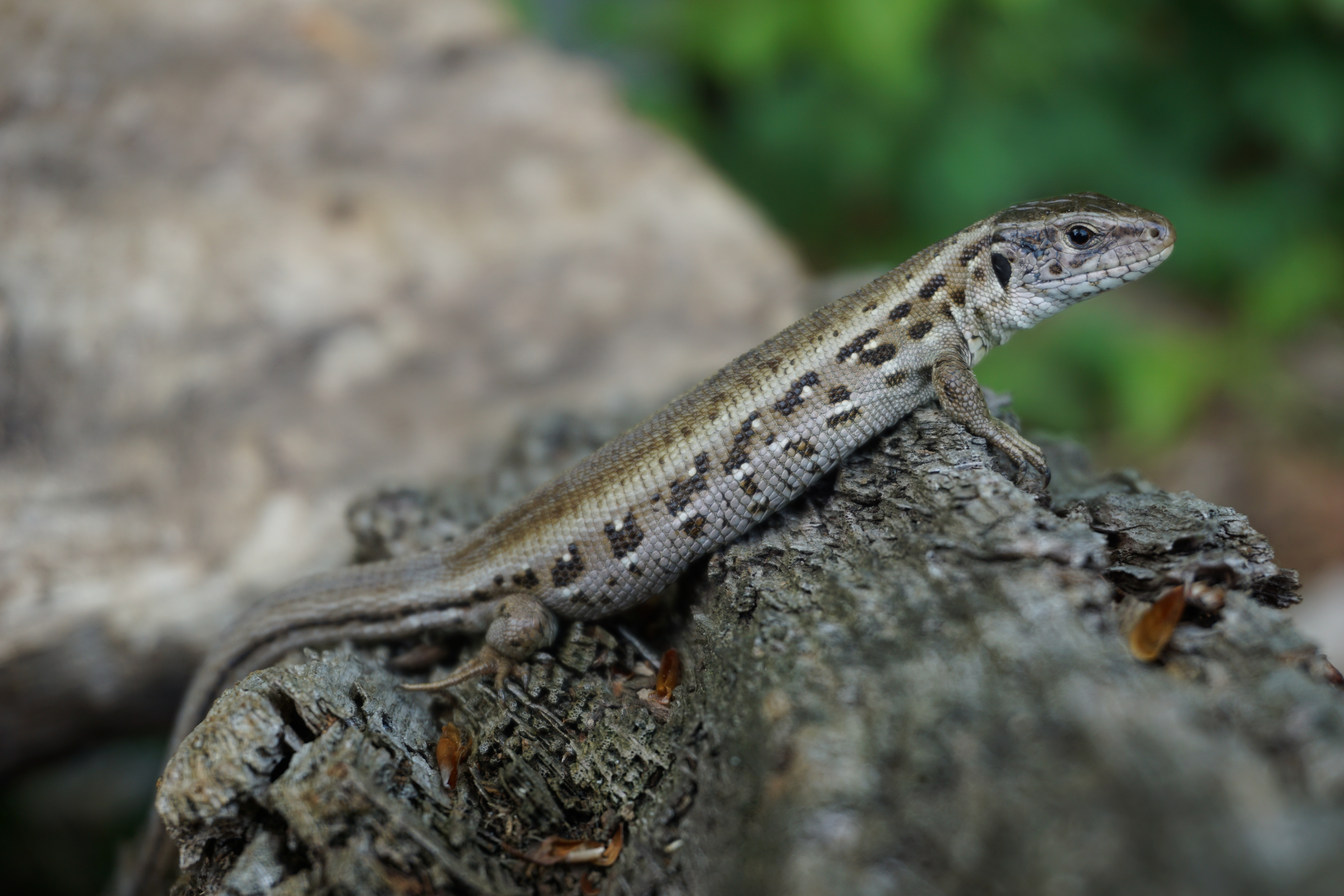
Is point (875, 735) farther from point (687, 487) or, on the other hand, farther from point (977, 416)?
point (977, 416)

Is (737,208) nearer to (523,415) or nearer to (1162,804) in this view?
(523,415)

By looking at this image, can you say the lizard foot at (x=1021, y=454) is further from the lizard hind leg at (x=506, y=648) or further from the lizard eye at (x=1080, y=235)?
the lizard hind leg at (x=506, y=648)

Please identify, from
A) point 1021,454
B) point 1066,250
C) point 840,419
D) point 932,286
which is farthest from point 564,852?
point 1066,250

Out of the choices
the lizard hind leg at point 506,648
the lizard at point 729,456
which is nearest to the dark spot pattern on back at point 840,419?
the lizard at point 729,456

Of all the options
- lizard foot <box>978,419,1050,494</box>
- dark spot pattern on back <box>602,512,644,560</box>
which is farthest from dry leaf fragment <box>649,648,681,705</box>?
lizard foot <box>978,419,1050,494</box>

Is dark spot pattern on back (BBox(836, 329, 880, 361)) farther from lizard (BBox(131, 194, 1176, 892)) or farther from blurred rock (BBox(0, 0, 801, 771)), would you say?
blurred rock (BBox(0, 0, 801, 771))
